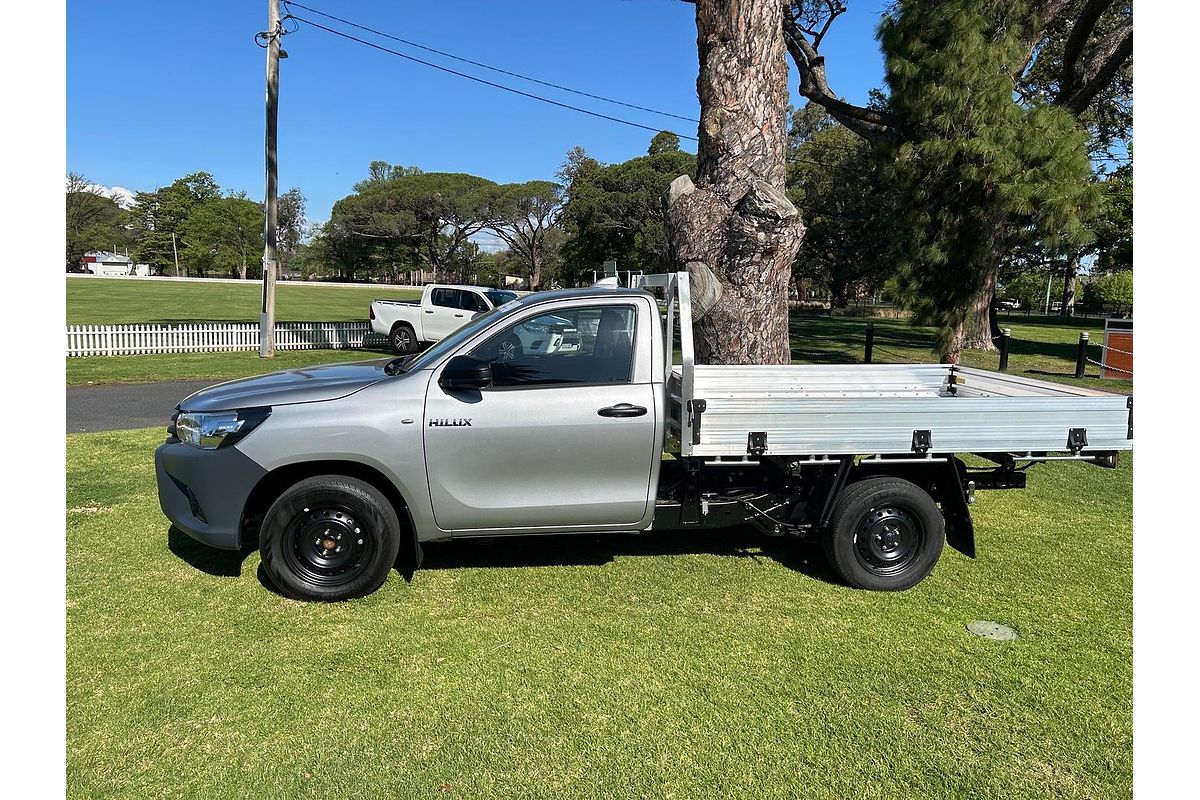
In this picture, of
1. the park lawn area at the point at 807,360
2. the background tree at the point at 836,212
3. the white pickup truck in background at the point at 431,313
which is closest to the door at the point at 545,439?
the park lawn area at the point at 807,360

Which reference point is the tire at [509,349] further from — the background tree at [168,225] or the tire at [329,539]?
the background tree at [168,225]

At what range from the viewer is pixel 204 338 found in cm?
2056

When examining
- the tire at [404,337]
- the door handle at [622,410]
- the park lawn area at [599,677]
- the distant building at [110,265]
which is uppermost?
the distant building at [110,265]

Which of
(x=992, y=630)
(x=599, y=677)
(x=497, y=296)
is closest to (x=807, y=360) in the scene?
(x=497, y=296)

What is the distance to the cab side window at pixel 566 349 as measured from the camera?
4.68m

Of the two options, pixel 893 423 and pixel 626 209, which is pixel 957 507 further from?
pixel 626 209

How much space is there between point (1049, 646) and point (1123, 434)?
147 cm

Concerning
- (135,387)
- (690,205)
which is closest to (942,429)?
(690,205)

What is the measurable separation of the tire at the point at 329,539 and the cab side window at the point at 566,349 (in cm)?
107

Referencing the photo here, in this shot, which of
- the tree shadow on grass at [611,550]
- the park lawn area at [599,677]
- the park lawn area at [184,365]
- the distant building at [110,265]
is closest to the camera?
the park lawn area at [599,677]

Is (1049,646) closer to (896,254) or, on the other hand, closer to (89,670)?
(89,670)

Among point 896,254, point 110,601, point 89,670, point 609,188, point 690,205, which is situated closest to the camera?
point 89,670

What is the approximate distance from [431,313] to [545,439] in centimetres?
1545

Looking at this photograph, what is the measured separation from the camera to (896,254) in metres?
15.6
